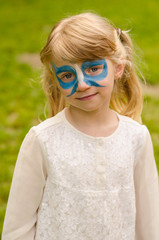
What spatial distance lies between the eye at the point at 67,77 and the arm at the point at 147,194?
1.82 ft

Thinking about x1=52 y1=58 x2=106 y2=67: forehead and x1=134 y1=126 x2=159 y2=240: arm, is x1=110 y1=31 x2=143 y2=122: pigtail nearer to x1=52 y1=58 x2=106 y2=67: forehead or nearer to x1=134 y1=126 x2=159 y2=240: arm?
x1=134 y1=126 x2=159 y2=240: arm

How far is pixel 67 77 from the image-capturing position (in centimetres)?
181

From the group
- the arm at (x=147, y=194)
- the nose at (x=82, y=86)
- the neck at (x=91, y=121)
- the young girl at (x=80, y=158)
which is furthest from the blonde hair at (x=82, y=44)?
the arm at (x=147, y=194)

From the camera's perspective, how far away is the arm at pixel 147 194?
2.04 metres

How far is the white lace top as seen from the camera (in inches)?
73.4

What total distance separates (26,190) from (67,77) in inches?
24.2

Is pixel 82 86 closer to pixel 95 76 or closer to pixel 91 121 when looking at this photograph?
pixel 95 76

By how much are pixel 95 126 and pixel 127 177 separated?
32 cm

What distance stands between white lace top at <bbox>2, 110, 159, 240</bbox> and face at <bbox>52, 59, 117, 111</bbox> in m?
0.19

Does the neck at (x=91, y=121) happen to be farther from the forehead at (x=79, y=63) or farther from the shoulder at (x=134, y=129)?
the forehead at (x=79, y=63)

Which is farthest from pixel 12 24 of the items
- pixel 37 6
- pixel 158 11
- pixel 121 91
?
pixel 121 91

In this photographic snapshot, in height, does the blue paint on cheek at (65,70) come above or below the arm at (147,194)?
above

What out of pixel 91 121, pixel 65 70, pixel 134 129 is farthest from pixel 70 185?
pixel 65 70

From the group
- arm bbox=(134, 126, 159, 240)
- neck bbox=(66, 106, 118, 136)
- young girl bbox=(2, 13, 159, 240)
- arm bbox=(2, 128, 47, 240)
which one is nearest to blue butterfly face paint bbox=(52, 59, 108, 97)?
young girl bbox=(2, 13, 159, 240)
